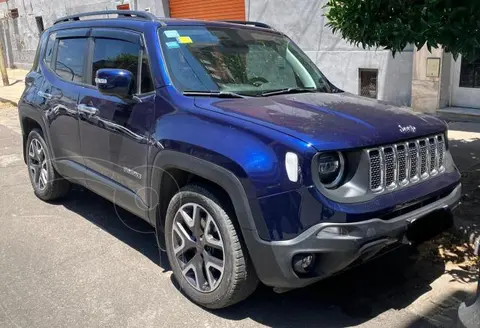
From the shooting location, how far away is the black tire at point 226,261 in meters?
2.92

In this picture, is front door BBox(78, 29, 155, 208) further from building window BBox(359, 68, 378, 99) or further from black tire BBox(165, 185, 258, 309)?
building window BBox(359, 68, 378, 99)

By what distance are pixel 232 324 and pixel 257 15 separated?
8820 mm

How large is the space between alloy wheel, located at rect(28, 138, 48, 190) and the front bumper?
10.9 ft

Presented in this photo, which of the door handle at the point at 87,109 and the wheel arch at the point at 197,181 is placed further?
the door handle at the point at 87,109

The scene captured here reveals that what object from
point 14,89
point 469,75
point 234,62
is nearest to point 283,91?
point 234,62

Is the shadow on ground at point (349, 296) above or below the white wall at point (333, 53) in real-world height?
below

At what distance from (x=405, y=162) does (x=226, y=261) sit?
1.27m

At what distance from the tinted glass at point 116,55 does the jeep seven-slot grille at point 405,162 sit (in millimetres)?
1973

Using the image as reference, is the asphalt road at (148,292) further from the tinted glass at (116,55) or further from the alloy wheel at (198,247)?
the tinted glass at (116,55)

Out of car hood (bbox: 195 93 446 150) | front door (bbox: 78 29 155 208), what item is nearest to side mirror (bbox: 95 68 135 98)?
front door (bbox: 78 29 155 208)

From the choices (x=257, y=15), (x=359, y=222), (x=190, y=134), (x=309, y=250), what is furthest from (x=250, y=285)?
(x=257, y=15)

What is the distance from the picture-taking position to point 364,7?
3.95 meters

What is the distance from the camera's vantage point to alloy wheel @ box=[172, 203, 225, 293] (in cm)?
310

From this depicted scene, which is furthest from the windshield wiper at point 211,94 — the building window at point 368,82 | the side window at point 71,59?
the building window at point 368,82
